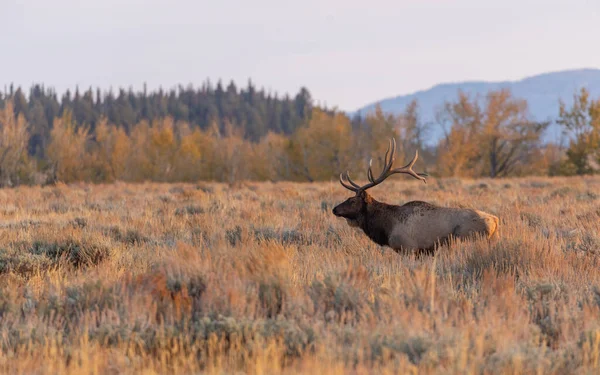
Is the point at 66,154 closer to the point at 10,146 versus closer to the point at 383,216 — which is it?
the point at 10,146

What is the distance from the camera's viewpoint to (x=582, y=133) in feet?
131

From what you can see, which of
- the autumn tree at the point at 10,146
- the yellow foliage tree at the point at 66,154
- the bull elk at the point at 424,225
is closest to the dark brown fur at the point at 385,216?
the bull elk at the point at 424,225

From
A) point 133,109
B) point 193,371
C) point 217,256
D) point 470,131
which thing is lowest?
point 193,371

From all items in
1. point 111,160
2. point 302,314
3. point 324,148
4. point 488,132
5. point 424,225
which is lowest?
point 302,314

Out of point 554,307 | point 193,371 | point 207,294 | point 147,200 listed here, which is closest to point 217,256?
point 207,294

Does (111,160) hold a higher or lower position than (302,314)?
higher

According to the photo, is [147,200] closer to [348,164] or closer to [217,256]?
[217,256]

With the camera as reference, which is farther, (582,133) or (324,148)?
(324,148)

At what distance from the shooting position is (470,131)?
141 feet

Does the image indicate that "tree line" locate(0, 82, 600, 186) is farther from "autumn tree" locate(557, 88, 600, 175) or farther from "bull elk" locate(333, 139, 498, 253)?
"bull elk" locate(333, 139, 498, 253)

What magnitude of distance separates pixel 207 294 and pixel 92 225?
693 centimetres

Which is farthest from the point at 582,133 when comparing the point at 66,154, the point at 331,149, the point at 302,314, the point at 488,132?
the point at 302,314

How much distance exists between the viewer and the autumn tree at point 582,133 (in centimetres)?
3903

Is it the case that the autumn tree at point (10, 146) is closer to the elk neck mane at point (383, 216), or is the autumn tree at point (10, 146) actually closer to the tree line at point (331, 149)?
the tree line at point (331, 149)
